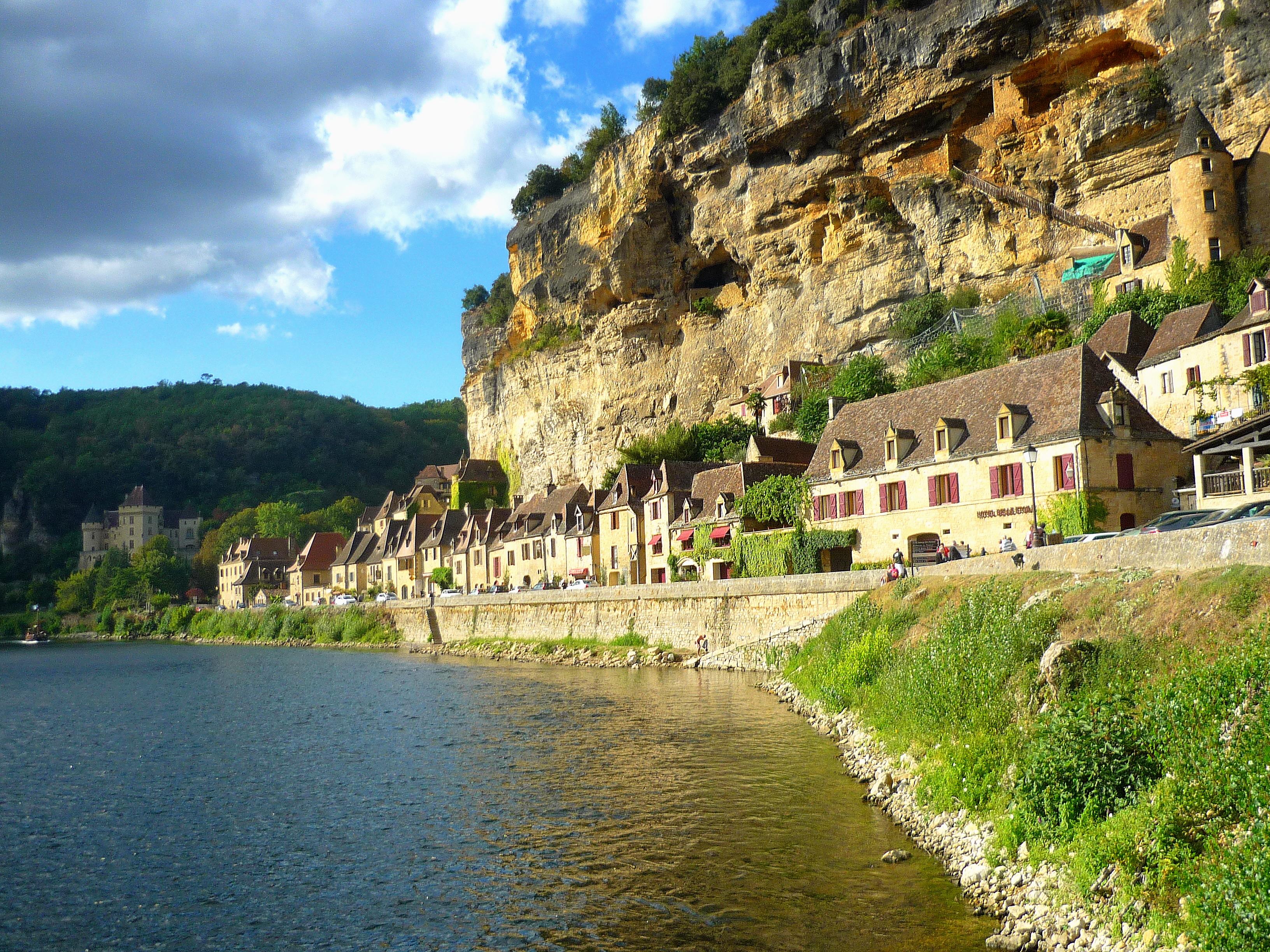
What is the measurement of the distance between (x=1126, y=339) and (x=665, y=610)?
22.5 metres

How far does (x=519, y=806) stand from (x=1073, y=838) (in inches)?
412

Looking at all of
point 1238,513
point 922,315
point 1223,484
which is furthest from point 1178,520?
point 922,315

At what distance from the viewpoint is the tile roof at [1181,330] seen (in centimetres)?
3775

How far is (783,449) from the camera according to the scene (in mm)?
54031

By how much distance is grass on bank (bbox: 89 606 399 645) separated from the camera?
231 feet

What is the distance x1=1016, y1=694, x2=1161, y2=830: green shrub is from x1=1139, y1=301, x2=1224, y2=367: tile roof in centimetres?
2894

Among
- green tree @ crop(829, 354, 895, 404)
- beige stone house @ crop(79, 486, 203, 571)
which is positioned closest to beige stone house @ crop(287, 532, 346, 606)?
beige stone house @ crop(79, 486, 203, 571)

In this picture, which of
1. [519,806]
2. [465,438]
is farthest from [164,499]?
[519,806]

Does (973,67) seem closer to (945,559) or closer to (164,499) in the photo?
(945,559)

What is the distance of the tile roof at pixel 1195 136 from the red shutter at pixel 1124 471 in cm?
2008

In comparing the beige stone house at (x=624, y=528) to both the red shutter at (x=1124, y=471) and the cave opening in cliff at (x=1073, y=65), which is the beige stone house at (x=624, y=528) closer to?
the red shutter at (x=1124, y=471)

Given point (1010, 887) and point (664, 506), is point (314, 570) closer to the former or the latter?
point (664, 506)

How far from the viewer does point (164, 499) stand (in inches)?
6112

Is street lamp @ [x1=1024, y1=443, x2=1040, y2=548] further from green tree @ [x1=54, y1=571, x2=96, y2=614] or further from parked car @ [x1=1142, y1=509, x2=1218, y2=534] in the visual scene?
green tree @ [x1=54, y1=571, x2=96, y2=614]
